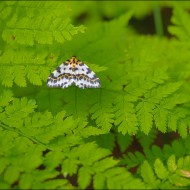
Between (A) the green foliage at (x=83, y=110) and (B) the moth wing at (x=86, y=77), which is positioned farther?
(B) the moth wing at (x=86, y=77)

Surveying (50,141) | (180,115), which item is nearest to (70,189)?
(50,141)

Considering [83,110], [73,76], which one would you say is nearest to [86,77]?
[73,76]

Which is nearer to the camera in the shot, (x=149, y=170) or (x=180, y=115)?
(x=149, y=170)

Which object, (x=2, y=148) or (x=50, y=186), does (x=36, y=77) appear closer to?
(x=2, y=148)

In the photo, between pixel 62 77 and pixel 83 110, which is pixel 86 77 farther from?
pixel 83 110

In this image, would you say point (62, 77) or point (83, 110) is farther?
point (83, 110)
